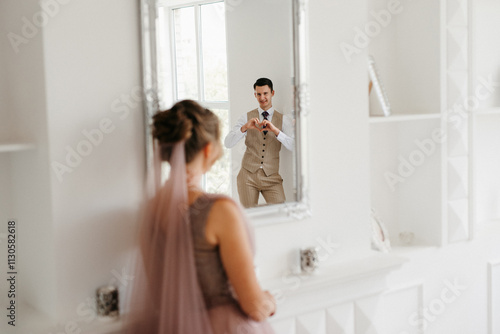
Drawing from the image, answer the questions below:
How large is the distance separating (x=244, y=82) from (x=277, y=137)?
0.74ft

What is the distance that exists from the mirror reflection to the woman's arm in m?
0.28

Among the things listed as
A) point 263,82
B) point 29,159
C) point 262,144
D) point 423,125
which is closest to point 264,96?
point 263,82

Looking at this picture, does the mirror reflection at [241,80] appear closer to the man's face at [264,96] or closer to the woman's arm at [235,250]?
the man's face at [264,96]

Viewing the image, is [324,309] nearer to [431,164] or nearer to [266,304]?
[266,304]

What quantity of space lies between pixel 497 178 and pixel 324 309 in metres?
1.39

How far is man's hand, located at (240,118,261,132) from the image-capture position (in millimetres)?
2107

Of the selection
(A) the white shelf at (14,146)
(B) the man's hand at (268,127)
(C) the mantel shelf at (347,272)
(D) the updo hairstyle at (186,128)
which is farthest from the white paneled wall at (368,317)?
(A) the white shelf at (14,146)

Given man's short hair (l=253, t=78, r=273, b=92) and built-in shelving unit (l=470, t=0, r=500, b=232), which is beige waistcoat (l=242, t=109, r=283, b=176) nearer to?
man's short hair (l=253, t=78, r=273, b=92)

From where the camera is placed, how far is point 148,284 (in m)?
1.79

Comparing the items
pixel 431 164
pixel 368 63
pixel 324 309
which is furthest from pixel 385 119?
pixel 324 309

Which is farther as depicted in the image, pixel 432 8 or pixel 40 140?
pixel 432 8

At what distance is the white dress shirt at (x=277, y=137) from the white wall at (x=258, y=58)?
0.02m

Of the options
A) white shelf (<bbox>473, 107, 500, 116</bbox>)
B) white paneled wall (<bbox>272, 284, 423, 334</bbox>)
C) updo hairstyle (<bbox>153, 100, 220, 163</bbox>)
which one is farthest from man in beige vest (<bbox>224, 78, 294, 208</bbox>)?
white shelf (<bbox>473, 107, 500, 116</bbox>)

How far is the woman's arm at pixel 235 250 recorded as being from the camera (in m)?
1.73
